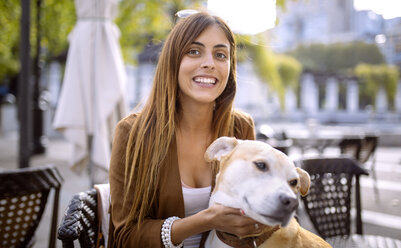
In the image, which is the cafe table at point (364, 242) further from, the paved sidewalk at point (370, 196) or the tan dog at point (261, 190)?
the paved sidewalk at point (370, 196)

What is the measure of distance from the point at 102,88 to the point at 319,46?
179ft

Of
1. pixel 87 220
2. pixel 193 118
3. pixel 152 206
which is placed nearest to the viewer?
pixel 87 220

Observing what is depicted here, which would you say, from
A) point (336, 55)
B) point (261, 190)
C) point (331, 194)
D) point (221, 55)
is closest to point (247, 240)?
point (261, 190)

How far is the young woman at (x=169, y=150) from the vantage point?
1764 mm

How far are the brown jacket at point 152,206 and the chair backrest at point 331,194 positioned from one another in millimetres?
1182

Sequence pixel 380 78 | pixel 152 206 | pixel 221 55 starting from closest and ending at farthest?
pixel 152 206 < pixel 221 55 < pixel 380 78

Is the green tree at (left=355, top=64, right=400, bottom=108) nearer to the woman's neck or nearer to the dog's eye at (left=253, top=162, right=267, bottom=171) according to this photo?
the woman's neck

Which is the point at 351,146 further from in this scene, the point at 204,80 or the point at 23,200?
the point at 23,200

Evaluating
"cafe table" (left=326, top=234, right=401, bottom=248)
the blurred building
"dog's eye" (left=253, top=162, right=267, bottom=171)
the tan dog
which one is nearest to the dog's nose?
the tan dog

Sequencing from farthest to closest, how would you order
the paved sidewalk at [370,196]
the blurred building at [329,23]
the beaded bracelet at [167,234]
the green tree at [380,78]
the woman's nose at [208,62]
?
the blurred building at [329,23]
the green tree at [380,78]
the paved sidewalk at [370,196]
the woman's nose at [208,62]
the beaded bracelet at [167,234]

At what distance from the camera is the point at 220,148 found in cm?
169

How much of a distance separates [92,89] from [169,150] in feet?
8.71

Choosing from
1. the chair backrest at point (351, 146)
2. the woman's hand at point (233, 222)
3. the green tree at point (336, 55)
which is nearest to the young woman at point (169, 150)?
the woman's hand at point (233, 222)

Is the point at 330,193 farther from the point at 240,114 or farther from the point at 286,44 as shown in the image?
the point at 286,44
